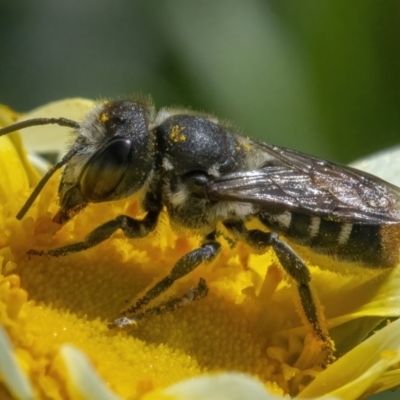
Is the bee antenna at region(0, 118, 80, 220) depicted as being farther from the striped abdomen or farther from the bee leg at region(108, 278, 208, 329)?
the striped abdomen

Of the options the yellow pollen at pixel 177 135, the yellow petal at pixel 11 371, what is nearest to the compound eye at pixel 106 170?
the yellow pollen at pixel 177 135

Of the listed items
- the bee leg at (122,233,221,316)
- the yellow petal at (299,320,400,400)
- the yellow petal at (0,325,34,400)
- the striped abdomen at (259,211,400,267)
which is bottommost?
the yellow petal at (0,325,34,400)

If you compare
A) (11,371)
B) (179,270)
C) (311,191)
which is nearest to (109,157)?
(179,270)

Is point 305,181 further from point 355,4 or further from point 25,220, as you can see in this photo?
point 355,4

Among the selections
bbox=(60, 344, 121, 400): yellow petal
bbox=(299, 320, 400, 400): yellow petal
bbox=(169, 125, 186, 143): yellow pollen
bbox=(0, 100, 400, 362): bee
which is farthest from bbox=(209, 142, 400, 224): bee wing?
bbox=(60, 344, 121, 400): yellow petal

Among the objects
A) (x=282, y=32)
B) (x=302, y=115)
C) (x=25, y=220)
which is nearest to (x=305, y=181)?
(x=25, y=220)

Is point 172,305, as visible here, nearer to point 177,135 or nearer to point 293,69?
point 177,135
